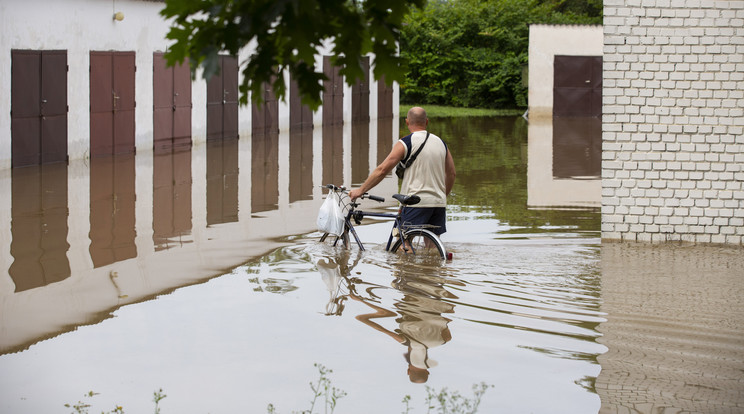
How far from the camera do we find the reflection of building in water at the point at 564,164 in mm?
16136

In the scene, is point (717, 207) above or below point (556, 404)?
above

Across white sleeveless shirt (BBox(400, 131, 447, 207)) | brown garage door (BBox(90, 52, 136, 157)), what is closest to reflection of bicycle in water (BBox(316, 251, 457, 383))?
white sleeveless shirt (BBox(400, 131, 447, 207))

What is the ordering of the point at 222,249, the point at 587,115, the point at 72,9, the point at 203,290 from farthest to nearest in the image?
1. the point at 587,115
2. the point at 72,9
3. the point at 222,249
4. the point at 203,290

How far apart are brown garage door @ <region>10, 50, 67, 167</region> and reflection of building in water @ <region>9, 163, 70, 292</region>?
0.45 meters

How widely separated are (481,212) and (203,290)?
229 inches

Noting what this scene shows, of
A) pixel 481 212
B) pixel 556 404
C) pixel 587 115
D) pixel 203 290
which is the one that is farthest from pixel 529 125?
pixel 556 404

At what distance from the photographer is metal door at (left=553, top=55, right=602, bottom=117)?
3534 cm

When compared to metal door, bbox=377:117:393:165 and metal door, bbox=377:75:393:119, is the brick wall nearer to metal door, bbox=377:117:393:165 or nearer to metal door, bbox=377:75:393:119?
metal door, bbox=377:117:393:165

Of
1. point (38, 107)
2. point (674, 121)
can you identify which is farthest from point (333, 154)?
point (674, 121)

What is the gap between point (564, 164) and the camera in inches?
841

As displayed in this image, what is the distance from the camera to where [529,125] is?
33.3 meters

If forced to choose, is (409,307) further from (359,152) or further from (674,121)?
(359,152)

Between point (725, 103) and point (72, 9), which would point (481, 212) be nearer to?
point (725, 103)

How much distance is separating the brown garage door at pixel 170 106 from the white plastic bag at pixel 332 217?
42.3ft
